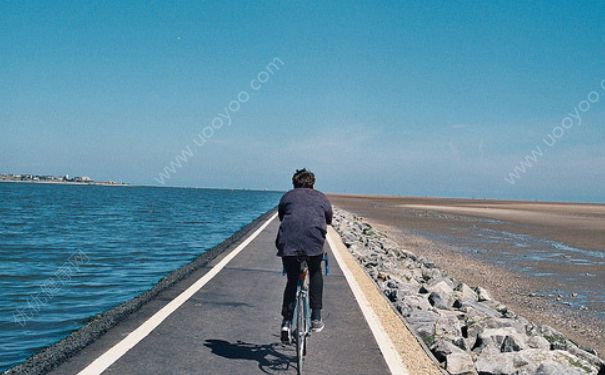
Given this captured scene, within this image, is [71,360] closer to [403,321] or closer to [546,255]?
[403,321]

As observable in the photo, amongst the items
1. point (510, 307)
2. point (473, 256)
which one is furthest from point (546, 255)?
point (510, 307)

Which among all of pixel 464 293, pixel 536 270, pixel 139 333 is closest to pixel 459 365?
pixel 139 333

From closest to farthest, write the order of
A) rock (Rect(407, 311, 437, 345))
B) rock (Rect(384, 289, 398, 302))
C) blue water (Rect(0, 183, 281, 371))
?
1. rock (Rect(407, 311, 437, 345))
2. blue water (Rect(0, 183, 281, 371))
3. rock (Rect(384, 289, 398, 302))

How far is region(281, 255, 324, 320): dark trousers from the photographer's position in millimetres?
5734

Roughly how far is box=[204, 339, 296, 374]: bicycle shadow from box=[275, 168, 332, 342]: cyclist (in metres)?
0.27

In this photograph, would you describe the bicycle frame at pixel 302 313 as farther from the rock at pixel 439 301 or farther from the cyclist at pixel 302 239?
the rock at pixel 439 301

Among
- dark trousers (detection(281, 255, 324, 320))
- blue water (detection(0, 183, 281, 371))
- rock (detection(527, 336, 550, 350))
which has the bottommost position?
blue water (detection(0, 183, 281, 371))

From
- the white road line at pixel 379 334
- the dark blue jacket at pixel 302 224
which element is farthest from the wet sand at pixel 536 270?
the dark blue jacket at pixel 302 224

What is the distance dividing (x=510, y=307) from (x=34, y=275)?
11.4m

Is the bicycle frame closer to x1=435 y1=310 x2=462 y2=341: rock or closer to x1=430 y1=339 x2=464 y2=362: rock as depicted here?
x1=430 y1=339 x2=464 y2=362: rock

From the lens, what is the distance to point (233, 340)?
21.2ft

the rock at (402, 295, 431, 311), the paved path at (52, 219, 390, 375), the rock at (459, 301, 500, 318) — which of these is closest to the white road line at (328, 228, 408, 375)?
the paved path at (52, 219, 390, 375)

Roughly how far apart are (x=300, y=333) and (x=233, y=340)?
1274mm

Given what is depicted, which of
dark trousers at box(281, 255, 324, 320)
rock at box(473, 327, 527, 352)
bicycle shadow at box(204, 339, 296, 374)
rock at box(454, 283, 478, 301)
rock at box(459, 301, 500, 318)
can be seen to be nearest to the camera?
bicycle shadow at box(204, 339, 296, 374)
